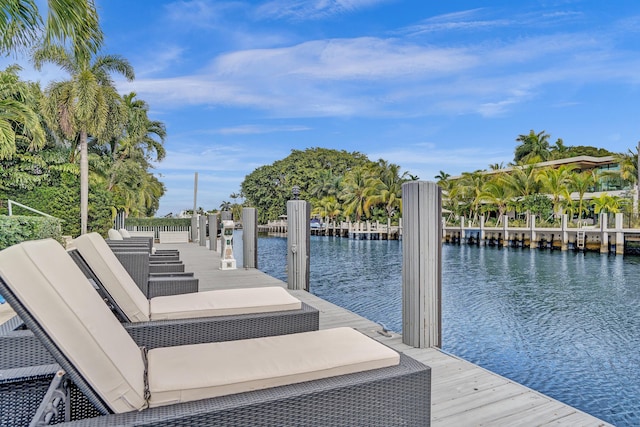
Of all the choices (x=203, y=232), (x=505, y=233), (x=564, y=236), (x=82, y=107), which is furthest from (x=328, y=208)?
(x=82, y=107)

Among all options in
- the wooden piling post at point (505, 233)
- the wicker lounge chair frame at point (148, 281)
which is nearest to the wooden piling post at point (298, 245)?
the wicker lounge chair frame at point (148, 281)

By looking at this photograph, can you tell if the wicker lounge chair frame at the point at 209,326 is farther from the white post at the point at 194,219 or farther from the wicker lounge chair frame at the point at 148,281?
the white post at the point at 194,219

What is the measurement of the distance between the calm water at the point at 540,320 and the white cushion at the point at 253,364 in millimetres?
2738

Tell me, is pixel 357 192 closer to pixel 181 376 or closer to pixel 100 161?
pixel 100 161

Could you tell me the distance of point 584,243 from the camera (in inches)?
838

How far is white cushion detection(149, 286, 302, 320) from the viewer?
2510 millimetres

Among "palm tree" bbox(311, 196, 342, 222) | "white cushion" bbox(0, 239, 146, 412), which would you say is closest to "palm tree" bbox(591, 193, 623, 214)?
"palm tree" bbox(311, 196, 342, 222)

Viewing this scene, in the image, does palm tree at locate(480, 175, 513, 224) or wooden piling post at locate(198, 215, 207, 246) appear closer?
wooden piling post at locate(198, 215, 207, 246)

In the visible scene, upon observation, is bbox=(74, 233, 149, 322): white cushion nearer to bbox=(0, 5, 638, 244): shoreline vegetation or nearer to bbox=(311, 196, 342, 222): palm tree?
bbox=(0, 5, 638, 244): shoreline vegetation

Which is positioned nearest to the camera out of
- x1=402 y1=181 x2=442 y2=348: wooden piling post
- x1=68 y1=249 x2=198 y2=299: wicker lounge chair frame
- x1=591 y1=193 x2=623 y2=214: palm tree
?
x1=402 y1=181 x2=442 y2=348: wooden piling post

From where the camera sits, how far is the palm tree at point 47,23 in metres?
4.48

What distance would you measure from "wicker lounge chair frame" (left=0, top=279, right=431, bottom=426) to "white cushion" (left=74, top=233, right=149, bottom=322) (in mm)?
902

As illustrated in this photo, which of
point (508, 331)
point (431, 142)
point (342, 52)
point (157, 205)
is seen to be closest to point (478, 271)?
point (508, 331)

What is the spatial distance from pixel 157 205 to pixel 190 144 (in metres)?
11.3
